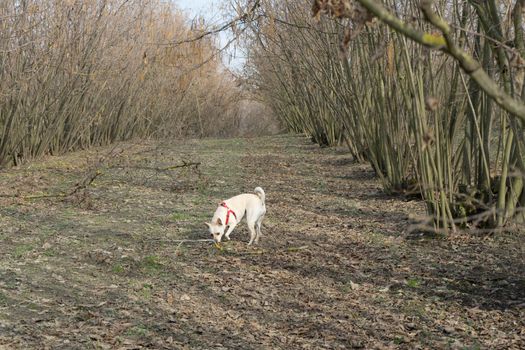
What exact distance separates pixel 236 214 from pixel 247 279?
1302 millimetres

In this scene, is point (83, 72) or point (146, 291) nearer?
point (146, 291)

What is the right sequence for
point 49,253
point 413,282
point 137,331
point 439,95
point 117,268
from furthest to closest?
point 439,95 < point 49,253 < point 117,268 < point 413,282 < point 137,331

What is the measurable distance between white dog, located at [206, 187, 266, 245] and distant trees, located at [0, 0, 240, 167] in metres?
1.85

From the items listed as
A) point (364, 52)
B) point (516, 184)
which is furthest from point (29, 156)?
point (516, 184)

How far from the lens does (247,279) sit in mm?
6352

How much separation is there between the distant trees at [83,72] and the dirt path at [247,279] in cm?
222

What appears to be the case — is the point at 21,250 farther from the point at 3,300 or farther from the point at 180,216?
the point at 180,216

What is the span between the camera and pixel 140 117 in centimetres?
2503

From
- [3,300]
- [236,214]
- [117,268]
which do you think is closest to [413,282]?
[236,214]

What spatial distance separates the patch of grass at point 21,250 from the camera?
6.94 m

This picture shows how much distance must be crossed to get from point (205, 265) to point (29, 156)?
10540mm

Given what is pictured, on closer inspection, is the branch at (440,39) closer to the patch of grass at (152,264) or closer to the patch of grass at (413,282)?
the patch of grass at (413,282)

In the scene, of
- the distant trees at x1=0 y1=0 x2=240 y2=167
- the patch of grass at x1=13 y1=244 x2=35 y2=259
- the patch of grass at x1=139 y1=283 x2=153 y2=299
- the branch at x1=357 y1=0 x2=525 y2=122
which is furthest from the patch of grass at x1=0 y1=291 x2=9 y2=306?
the branch at x1=357 y1=0 x2=525 y2=122

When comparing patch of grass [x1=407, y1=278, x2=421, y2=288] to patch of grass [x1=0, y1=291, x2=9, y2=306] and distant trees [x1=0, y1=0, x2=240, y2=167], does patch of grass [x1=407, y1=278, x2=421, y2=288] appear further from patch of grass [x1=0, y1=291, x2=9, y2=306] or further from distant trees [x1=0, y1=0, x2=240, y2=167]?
patch of grass [x1=0, y1=291, x2=9, y2=306]
